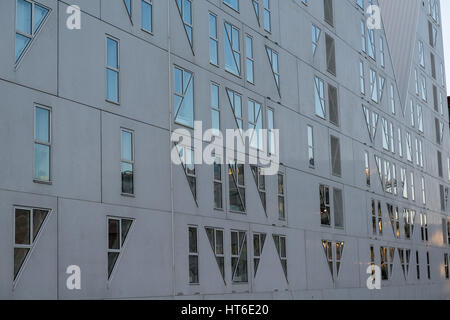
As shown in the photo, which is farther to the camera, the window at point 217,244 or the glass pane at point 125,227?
the window at point 217,244

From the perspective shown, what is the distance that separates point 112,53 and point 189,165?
541cm

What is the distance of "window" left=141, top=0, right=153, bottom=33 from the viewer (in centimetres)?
2634

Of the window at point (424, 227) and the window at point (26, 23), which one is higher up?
the window at point (26, 23)

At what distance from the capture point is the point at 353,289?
41344 millimetres

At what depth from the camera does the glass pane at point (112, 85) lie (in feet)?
79.1

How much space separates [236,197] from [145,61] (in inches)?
300

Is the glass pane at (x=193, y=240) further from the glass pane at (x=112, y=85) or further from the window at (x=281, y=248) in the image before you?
the window at (x=281, y=248)

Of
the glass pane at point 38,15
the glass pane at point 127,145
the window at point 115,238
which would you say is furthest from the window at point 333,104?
the glass pane at point 38,15

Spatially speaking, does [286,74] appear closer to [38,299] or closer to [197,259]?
[197,259]

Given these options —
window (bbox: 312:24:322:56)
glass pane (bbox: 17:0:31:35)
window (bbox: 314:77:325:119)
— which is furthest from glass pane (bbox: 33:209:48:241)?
window (bbox: 312:24:322:56)

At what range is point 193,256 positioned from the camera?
27328 mm

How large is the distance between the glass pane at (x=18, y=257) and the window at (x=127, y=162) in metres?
4.79

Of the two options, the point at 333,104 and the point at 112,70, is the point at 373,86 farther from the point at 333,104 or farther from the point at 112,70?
the point at 112,70

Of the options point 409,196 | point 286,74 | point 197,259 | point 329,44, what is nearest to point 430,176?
point 409,196
